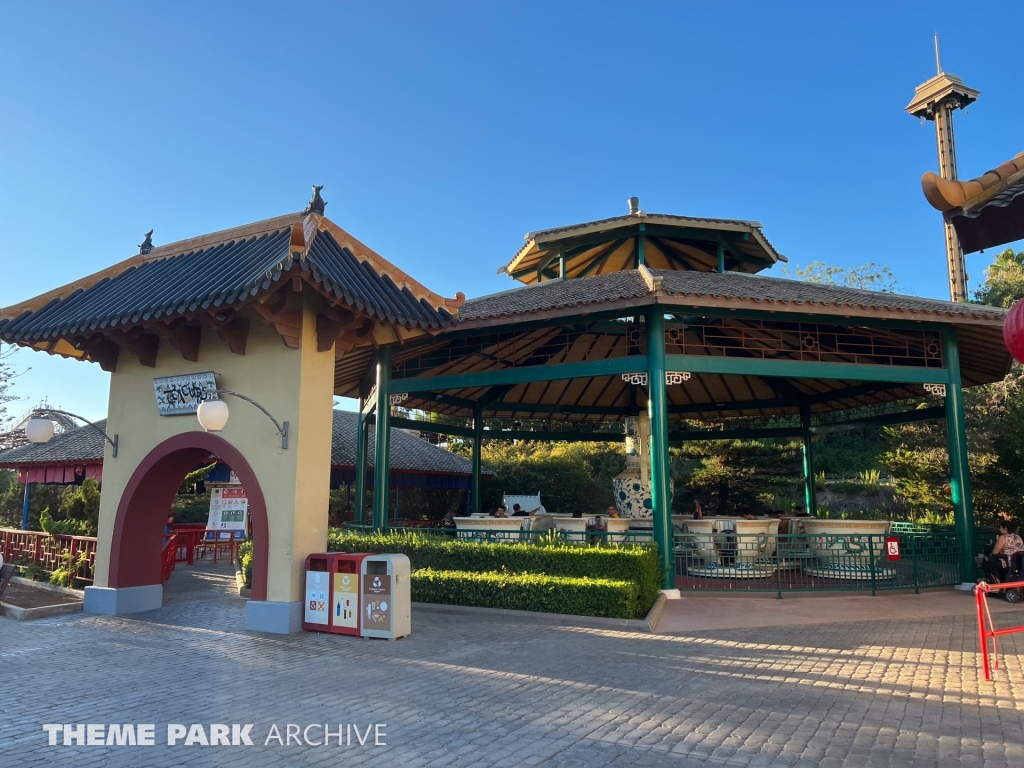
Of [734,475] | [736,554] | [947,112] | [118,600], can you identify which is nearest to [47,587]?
[118,600]

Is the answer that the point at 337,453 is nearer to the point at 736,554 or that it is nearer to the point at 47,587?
the point at 47,587

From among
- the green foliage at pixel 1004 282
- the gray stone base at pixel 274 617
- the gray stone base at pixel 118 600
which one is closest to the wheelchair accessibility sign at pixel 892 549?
the gray stone base at pixel 274 617

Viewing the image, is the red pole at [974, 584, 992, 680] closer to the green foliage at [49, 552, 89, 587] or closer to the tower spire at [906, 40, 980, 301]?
the green foliage at [49, 552, 89, 587]

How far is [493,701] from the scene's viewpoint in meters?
6.07

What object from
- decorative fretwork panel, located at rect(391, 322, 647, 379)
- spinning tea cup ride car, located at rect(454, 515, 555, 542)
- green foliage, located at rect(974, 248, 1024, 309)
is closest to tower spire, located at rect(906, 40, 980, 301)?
green foliage, located at rect(974, 248, 1024, 309)

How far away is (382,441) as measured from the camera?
13438mm

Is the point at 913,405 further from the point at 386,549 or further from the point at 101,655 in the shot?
the point at 101,655

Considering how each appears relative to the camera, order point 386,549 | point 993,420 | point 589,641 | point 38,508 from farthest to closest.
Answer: point 38,508, point 993,420, point 386,549, point 589,641

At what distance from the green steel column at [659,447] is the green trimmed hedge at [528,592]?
1466mm

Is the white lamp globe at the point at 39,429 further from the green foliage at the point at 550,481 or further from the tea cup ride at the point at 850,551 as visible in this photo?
the green foliage at the point at 550,481

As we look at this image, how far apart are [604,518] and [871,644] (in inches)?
239

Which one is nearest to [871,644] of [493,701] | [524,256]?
[493,701]

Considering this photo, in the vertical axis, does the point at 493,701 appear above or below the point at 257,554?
below

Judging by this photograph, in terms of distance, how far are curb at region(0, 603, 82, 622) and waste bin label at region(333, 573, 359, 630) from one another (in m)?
4.94
